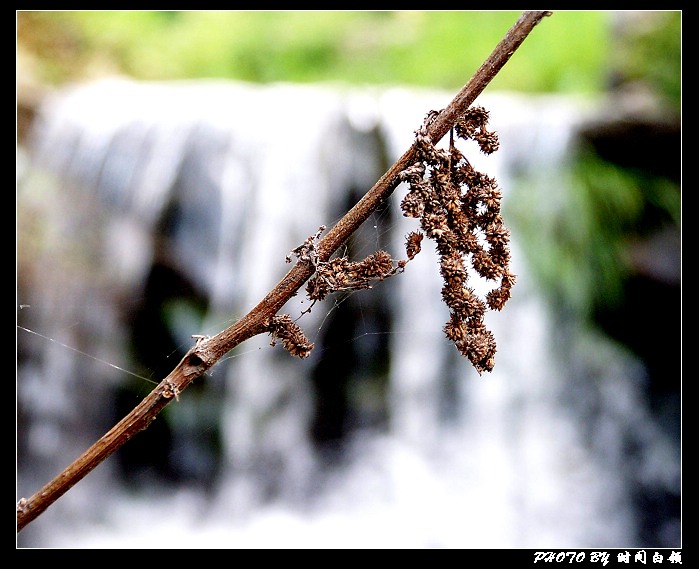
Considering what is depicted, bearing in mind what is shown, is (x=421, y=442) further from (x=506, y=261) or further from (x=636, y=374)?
(x=506, y=261)

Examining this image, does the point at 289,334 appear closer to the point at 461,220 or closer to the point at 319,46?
the point at 461,220

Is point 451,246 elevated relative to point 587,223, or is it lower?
lower

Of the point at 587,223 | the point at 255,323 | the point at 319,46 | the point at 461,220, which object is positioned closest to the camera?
the point at 255,323

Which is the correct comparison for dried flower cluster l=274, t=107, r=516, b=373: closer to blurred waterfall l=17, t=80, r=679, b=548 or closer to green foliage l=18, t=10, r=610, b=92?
blurred waterfall l=17, t=80, r=679, b=548

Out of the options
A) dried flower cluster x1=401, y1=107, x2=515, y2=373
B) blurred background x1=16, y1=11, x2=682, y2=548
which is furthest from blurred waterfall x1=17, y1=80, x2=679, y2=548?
dried flower cluster x1=401, y1=107, x2=515, y2=373

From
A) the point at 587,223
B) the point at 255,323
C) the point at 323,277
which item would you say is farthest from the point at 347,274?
the point at 587,223

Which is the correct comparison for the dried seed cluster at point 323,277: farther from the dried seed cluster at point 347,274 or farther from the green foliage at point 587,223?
the green foliage at point 587,223

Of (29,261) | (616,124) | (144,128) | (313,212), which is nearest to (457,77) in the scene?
(616,124)
